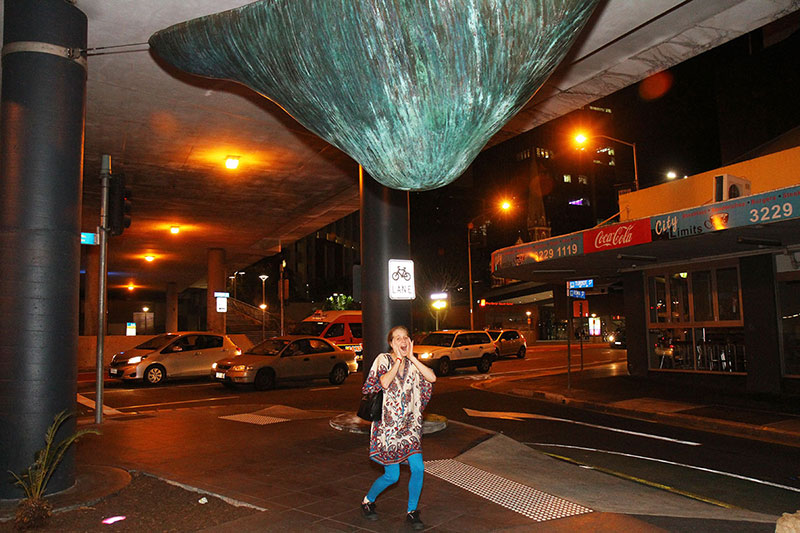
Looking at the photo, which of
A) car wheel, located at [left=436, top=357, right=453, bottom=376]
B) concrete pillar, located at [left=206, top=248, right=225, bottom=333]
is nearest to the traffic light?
car wheel, located at [left=436, top=357, right=453, bottom=376]

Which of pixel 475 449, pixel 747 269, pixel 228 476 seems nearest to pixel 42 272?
pixel 228 476

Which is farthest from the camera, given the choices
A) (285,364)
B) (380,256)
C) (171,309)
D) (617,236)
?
(171,309)

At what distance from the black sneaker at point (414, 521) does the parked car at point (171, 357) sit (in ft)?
51.2

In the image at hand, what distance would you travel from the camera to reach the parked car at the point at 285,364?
17188 millimetres

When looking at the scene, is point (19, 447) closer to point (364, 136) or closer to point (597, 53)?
point (364, 136)

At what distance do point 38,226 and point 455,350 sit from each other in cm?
Result: 1822

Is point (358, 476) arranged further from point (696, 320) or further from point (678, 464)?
point (696, 320)

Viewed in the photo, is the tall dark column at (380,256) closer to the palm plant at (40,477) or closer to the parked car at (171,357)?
the palm plant at (40,477)

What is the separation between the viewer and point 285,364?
18.0m

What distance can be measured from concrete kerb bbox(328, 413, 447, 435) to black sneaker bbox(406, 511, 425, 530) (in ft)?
13.9

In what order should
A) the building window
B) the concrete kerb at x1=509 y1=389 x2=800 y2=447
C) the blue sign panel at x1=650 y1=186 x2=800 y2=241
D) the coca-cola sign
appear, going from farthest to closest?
the building window
the coca-cola sign
the blue sign panel at x1=650 y1=186 x2=800 y2=241
the concrete kerb at x1=509 y1=389 x2=800 y2=447

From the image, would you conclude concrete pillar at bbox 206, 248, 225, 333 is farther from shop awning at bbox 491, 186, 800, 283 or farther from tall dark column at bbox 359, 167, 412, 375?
tall dark column at bbox 359, 167, 412, 375

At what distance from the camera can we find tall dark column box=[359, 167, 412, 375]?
972 centimetres

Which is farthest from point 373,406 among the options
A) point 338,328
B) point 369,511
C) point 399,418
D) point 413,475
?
A: point 338,328
